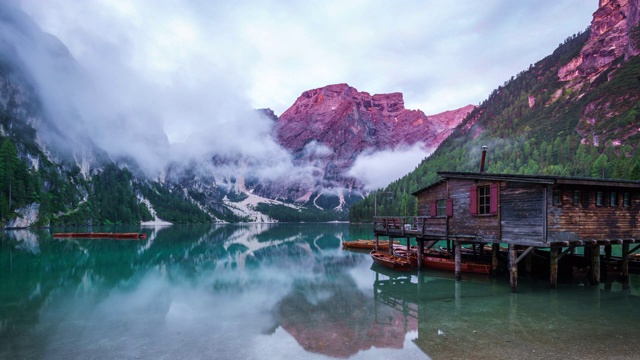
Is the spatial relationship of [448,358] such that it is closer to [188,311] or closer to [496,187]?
[188,311]

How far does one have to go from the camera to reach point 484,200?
27.8 m

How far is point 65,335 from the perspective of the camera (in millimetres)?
16016

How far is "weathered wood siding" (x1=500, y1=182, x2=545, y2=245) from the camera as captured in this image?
23812 mm

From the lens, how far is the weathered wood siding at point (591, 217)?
23.7 metres

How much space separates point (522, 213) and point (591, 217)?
4.47m

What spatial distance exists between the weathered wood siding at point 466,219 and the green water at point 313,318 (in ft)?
12.4

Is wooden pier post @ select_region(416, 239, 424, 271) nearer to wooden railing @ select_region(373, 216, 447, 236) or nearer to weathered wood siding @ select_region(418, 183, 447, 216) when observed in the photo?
wooden railing @ select_region(373, 216, 447, 236)

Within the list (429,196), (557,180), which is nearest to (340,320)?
(557,180)

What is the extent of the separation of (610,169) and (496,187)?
104 meters

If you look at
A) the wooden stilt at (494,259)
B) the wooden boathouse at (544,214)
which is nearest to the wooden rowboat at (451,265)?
the wooden stilt at (494,259)

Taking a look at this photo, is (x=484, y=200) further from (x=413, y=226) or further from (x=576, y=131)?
(x=576, y=131)

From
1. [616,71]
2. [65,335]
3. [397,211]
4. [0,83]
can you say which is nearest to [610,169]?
[397,211]

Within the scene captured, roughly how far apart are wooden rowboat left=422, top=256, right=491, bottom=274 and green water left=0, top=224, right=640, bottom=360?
1733mm

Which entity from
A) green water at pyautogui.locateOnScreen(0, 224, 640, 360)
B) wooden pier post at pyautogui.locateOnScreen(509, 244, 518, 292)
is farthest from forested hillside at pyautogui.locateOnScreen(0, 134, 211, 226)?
wooden pier post at pyautogui.locateOnScreen(509, 244, 518, 292)
